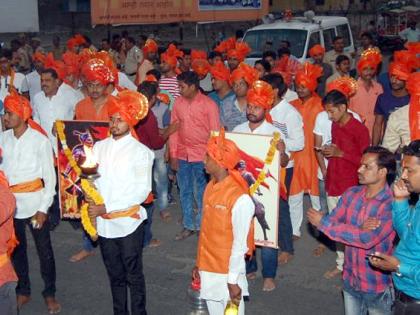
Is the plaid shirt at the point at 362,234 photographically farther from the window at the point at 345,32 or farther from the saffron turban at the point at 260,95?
the window at the point at 345,32

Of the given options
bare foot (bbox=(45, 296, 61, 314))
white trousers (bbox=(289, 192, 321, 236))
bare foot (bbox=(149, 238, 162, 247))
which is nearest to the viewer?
bare foot (bbox=(45, 296, 61, 314))

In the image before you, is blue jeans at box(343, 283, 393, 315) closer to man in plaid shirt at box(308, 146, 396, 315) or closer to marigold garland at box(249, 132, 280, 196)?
man in plaid shirt at box(308, 146, 396, 315)

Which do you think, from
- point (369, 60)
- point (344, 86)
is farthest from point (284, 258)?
point (369, 60)

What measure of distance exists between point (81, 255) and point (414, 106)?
4.00 metres

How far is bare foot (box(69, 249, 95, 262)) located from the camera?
786cm

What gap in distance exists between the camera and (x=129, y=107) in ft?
17.9

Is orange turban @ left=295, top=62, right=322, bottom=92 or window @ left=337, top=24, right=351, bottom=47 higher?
window @ left=337, top=24, right=351, bottom=47

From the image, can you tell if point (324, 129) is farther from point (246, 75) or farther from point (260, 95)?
point (246, 75)

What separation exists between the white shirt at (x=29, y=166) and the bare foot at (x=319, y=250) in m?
3.19

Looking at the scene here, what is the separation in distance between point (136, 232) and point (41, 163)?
116 cm

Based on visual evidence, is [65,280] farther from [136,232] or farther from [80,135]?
[136,232]

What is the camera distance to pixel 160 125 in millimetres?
8750

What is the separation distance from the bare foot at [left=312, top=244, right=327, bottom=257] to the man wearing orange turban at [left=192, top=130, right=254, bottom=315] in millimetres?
2890

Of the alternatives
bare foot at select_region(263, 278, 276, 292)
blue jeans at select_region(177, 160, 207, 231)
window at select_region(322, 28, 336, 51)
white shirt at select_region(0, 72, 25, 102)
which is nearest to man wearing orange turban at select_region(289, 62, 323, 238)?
blue jeans at select_region(177, 160, 207, 231)
